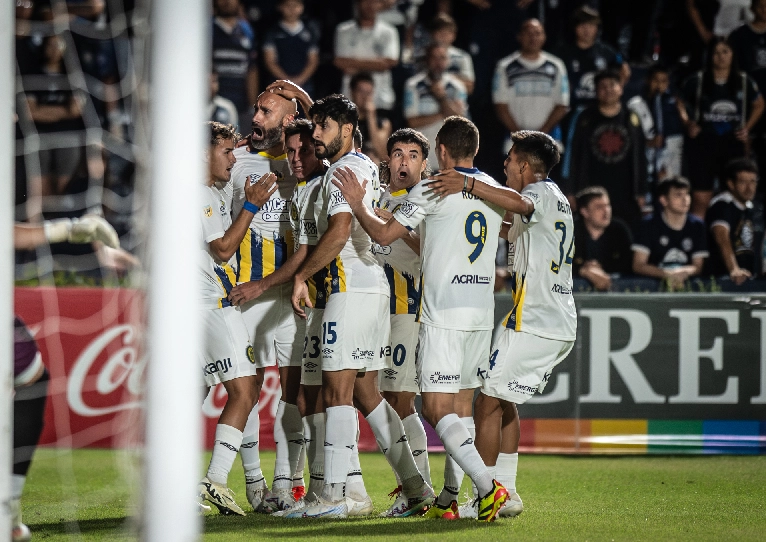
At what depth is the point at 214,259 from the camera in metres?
5.97

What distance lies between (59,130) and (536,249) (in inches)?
218

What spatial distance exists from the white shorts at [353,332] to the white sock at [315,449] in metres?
0.60

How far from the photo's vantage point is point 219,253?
19.2 ft

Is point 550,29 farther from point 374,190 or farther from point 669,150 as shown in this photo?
point 374,190

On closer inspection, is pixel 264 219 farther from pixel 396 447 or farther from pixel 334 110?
pixel 396 447

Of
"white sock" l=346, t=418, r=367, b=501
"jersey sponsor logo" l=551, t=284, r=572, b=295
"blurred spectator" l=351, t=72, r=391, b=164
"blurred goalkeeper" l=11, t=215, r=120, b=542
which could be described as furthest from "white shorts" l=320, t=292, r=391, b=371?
"blurred spectator" l=351, t=72, r=391, b=164

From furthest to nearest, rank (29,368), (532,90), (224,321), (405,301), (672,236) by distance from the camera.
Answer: (532,90)
(672,236)
(405,301)
(224,321)
(29,368)

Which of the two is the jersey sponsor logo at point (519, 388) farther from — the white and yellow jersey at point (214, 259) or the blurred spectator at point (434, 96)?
the blurred spectator at point (434, 96)

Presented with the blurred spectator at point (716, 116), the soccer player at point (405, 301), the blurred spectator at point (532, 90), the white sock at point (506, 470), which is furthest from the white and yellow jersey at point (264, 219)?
the blurred spectator at point (716, 116)

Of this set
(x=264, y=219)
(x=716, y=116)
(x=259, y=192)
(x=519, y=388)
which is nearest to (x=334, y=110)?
(x=259, y=192)

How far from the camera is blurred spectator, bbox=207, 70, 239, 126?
9.93 metres

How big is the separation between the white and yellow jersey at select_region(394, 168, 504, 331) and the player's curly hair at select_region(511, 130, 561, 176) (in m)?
0.45

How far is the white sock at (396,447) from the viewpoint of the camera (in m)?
5.59

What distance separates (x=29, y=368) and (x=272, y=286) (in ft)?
5.50
